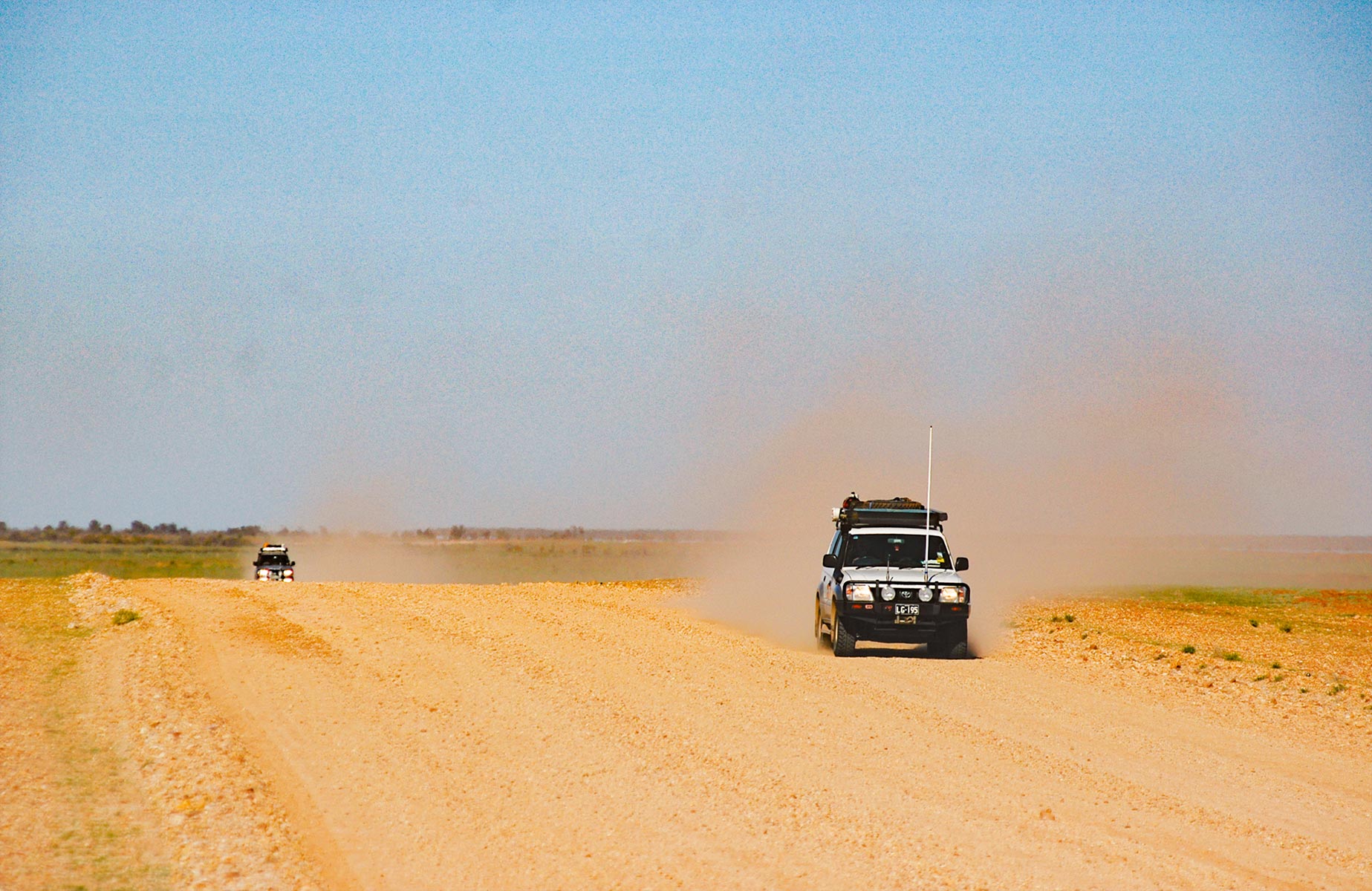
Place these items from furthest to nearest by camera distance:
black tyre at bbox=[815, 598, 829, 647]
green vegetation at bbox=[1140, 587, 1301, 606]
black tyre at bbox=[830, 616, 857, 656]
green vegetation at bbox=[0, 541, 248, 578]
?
1. green vegetation at bbox=[0, 541, 248, 578]
2. green vegetation at bbox=[1140, 587, 1301, 606]
3. black tyre at bbox=[815, 598, 829, 647]
4. black tyre at bbox=[830, 616, 857, 656]

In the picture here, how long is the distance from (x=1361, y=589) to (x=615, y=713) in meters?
53.2

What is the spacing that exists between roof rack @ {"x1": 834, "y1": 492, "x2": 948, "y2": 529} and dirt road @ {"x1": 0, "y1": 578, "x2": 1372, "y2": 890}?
3038 mm

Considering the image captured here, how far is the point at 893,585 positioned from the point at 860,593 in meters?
0.51

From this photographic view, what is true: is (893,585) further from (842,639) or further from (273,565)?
(273,565)

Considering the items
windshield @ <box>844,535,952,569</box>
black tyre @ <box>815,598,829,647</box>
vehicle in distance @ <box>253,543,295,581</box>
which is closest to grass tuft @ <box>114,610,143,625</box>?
black tyre @ <box>815,598,829,647</box>

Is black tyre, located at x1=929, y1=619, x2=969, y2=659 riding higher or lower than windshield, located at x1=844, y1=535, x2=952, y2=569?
lower

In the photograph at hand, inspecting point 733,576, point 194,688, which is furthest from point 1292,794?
point 733,576

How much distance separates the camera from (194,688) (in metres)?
14.2

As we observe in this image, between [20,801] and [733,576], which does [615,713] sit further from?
[733,576]

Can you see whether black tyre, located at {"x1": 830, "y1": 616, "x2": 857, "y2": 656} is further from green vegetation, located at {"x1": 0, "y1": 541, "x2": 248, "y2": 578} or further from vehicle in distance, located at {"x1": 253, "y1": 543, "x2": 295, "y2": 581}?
green vegetation, located at {"x1": 0, "y1": 541, "x2": 248, "y2": 578}

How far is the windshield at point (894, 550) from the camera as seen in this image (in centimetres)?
1991

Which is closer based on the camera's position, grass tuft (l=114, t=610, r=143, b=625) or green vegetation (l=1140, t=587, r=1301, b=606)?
grass tuft (l=114, t=610, r=143, b=625)

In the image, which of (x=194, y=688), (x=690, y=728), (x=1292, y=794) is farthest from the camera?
(x=194, y=688)

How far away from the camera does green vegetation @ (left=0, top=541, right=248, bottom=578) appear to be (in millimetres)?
67812
